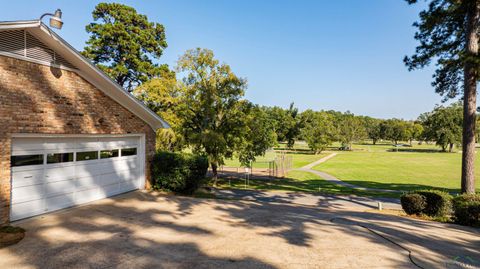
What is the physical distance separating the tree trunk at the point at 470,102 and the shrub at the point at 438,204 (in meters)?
2.47

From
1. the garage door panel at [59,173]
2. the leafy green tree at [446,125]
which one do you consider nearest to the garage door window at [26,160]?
the garage door panel at [59,173]

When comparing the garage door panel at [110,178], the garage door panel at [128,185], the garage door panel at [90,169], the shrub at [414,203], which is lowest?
the shrub at [414,203]

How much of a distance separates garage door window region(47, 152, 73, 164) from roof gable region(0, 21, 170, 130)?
2933 mm

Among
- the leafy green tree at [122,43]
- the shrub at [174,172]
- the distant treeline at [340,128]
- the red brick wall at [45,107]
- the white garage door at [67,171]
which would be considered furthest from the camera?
the distant treeline at [340,128]

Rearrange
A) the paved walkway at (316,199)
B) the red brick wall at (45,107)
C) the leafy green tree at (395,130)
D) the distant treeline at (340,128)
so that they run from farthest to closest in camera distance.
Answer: the leafy green tree at (395,130) → the distant treeline at (340,128) → the paved walkway at (316,199) → the red brick wall at (45,107)

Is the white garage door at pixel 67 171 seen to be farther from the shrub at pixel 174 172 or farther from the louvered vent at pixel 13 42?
the louvered vent at pixel 13 42

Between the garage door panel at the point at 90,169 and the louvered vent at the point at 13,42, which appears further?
the garage door panel at the point at 90,169

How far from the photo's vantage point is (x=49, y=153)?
8.82 m

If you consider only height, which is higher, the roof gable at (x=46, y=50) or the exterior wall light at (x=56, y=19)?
the exterior wall light at (x=56, y=19)

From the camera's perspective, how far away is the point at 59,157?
9.17 meters

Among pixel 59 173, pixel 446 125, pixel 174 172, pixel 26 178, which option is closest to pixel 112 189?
A: pixel 59 173

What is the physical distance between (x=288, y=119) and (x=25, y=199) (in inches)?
3033

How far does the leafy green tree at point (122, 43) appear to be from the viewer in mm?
29438

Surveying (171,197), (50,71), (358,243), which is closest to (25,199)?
(50,71)
